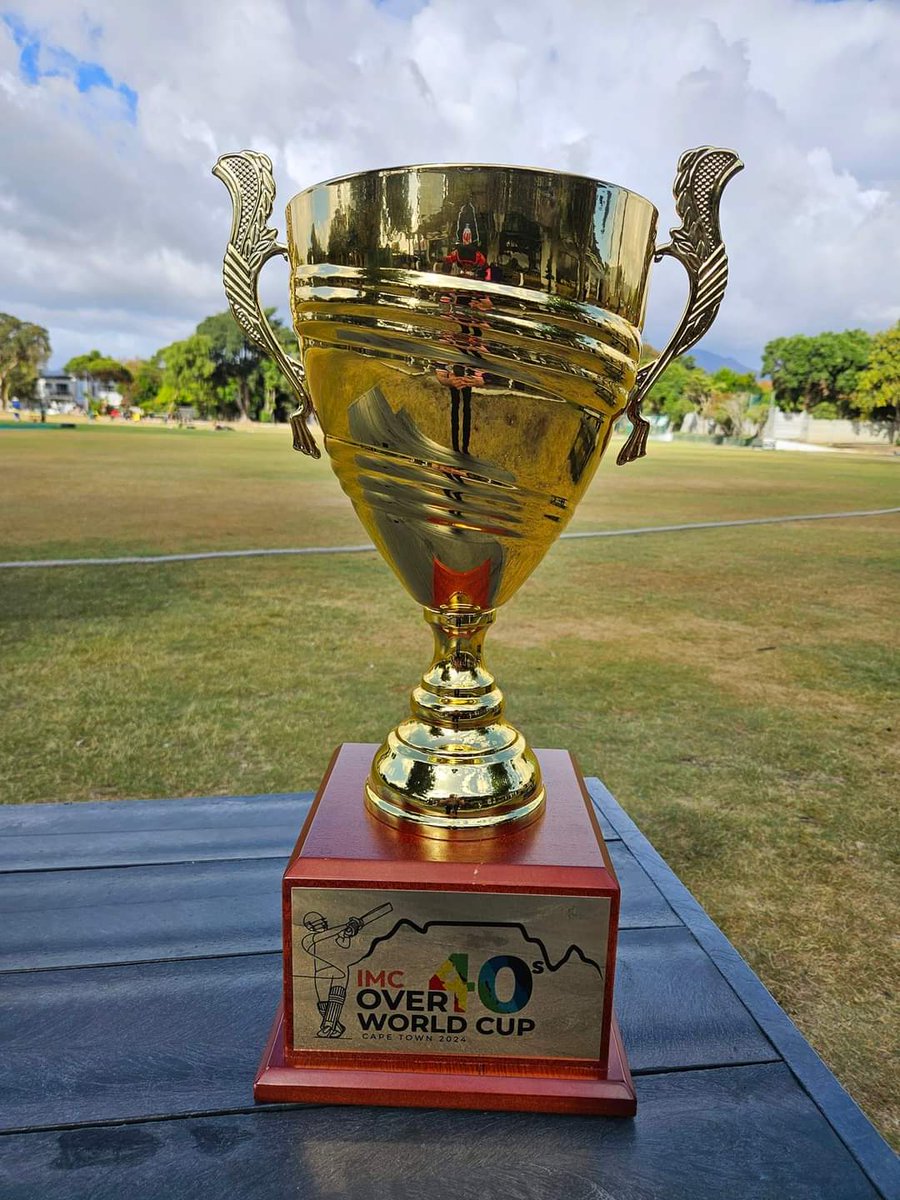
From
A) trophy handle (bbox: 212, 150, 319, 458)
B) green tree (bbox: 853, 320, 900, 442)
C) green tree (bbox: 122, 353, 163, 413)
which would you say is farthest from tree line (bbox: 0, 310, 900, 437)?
trophy handle (bbox: 212, 150, 319, 458)

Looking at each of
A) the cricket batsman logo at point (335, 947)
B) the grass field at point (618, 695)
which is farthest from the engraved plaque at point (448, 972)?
the grass field at point (618, 695)

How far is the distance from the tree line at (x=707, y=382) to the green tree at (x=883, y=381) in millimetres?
51

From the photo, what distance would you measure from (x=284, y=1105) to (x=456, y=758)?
14.7 inches

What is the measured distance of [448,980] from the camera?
837 mm

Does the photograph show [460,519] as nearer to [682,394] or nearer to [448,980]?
[448,980]

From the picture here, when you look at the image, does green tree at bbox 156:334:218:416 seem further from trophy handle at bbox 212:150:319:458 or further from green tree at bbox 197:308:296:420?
trophy handle at bbox 212:150:319:458

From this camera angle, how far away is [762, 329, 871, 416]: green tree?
48312mm

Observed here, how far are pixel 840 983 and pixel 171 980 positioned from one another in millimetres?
1388

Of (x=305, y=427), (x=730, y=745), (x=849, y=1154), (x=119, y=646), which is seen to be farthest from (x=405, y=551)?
(x=119, y=646)

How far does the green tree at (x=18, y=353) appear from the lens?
5225 cm

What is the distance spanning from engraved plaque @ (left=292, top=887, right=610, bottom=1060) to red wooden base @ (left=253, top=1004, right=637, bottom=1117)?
0.08ft

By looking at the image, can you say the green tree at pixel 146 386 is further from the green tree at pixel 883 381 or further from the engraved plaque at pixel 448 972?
the engraved plaque at pixel 448 972

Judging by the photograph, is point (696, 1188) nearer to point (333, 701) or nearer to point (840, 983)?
point (840, 983)

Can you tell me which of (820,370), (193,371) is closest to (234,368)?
(193,371)
